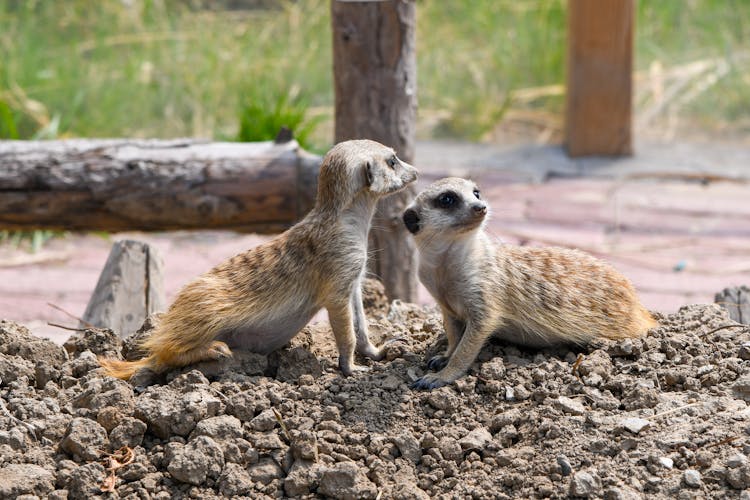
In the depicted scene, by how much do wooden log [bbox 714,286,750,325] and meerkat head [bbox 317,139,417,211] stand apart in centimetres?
156

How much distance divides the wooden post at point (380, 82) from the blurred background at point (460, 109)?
1612mm

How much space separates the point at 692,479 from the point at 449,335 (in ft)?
3.39

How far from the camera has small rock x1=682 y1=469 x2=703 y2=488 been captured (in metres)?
2.99

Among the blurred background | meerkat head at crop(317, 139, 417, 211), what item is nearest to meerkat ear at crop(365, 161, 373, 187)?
meerkat head at crop(317, 139, 417, 211)

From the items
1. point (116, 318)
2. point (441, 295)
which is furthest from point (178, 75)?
point (441, 295)

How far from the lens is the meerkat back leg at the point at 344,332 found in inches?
138

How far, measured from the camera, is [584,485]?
2979 millimetres

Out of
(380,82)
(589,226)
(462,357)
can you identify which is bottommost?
(589,226)

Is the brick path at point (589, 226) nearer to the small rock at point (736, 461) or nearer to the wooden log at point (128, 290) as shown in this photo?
the wooden log at point (128, 290)

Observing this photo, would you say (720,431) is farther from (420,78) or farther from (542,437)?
(420,78)

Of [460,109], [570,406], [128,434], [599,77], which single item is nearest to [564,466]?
[570,406]

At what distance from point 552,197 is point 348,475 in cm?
515

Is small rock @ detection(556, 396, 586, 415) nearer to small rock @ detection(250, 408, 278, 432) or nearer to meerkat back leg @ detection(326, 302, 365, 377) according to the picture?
meerkat back leg @ detection(326, 302, 365, 377)

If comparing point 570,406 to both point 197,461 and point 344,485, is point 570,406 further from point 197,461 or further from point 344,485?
point 197,461
